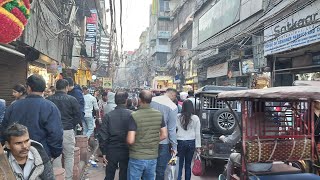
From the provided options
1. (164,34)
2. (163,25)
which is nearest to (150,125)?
(164,34)

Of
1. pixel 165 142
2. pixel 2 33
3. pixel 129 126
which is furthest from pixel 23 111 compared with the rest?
pixel 165 142

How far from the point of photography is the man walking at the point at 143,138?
193 inches

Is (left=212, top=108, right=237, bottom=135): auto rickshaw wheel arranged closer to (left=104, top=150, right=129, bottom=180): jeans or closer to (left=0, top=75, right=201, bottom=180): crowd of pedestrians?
(left=0, top=75, right=201, bottom=180): crowd of pedestrians

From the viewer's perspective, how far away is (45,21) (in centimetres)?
1060

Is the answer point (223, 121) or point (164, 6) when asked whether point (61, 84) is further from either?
point (164, 6)

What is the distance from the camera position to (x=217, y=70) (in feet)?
85.0

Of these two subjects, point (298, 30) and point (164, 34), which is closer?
point (298, 30)

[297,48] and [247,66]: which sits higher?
[297,48]

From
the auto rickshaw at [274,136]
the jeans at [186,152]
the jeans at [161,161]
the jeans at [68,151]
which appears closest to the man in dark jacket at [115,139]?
the jeans at [161,161]

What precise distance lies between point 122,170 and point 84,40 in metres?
17.4

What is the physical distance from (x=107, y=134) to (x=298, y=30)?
1004cm

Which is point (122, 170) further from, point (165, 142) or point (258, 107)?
point (258, 107)

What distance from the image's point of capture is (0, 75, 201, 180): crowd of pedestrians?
10.0ft

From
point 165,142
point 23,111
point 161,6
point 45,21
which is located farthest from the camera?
point 161,6
